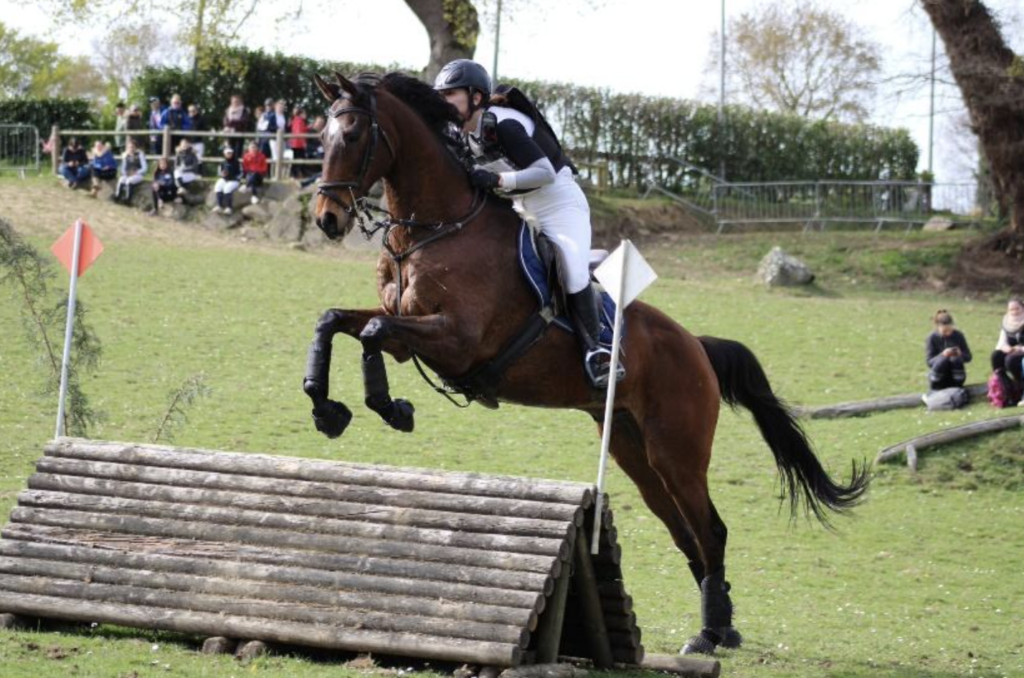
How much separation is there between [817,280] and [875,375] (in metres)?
8.02

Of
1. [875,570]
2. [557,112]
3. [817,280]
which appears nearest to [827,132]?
[557,112]

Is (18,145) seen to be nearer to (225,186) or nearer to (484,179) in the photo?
(225,186)

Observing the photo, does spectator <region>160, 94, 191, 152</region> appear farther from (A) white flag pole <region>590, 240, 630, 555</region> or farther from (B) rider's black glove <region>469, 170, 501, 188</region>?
(A) white flag pole <region>590, 240, 630, 555</region>

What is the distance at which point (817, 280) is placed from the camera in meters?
27.0

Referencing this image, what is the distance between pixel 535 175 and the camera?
25.5ft

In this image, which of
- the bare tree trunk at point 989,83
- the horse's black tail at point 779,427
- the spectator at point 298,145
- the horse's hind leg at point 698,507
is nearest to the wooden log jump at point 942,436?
the horse's black tail at point 779,427

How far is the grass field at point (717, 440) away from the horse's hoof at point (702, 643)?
10 centimetres

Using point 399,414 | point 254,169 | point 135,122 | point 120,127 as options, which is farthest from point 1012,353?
point 120,127

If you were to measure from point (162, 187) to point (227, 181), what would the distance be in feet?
4.04

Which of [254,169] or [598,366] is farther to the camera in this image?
[254,169]

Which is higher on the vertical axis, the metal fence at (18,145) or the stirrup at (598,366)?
the metal fence at (18,145)

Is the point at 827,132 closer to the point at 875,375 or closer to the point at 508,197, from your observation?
the point at 875,375

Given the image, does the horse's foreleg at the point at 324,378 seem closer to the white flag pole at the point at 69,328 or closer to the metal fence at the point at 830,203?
the white flag pole at the point at 69,328

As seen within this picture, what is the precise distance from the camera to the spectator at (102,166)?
27750 mm
